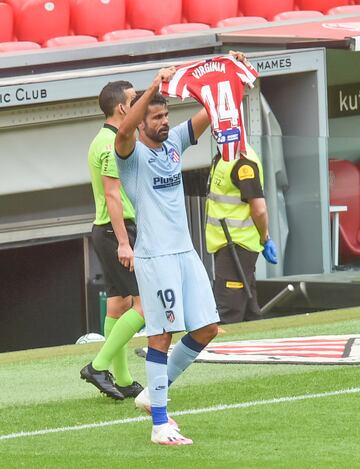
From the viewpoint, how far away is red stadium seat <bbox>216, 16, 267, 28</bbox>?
16.0 m

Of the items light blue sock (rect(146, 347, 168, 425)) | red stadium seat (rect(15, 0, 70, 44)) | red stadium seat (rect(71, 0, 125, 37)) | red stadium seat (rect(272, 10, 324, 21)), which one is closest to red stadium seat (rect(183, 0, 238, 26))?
red stadium seat (rect(272, 10, 324, 21))

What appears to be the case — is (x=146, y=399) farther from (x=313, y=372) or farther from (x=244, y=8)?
(x=244, y=8)

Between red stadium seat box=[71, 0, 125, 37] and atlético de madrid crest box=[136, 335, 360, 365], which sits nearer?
atlético de madrid crest box=[136, 335, 360, 365]

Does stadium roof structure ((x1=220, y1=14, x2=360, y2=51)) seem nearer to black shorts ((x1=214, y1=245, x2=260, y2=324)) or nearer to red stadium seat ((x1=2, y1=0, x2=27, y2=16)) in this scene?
red stadium seat ((x1=2, y1=0, x2=27, y2=16))

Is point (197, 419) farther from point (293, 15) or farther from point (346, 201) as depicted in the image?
point (293, 15)

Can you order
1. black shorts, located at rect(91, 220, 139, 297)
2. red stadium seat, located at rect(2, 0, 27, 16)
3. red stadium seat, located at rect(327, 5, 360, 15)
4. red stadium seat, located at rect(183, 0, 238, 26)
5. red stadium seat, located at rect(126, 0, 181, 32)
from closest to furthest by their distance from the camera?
black shorts, located at rect(91, 220, 139, 297)
red stadium seat, located at rect(2, 0, 27, 16)
red stadium seat, located at rect(126, 0, 181, 32)
red stadium seat, located at rect(183, 0, 238, 26)
red stadium seat, located at rect(327, 5, 360, 15)

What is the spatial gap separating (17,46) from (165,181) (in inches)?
296

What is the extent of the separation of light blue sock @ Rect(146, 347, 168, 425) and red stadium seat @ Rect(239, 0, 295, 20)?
401 inches

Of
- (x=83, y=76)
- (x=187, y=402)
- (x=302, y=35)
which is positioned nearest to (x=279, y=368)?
(x=187, y=402)

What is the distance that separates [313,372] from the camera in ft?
30.2

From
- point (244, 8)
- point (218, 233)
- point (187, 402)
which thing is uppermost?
point (244, 8)

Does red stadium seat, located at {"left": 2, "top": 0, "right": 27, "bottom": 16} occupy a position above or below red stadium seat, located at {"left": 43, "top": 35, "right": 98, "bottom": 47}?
above

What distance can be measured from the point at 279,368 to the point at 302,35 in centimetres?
597

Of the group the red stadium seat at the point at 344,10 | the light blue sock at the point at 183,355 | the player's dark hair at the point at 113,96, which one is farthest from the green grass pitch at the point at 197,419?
the red stadium seat at the point at 344,10
